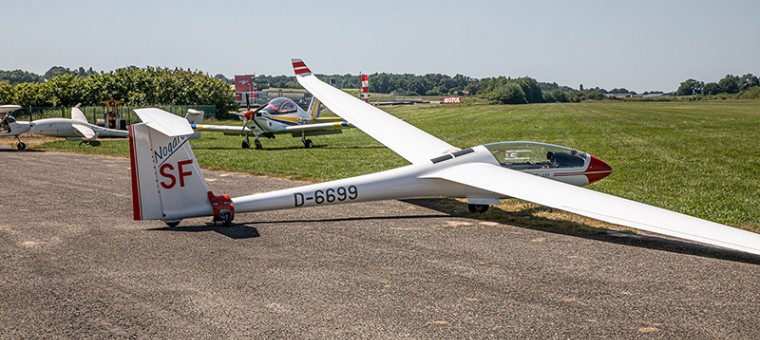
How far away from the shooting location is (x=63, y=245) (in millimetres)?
11938

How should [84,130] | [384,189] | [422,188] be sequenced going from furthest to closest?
[84,130], [422,188], [384,189]

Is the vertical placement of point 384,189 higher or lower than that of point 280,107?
lower

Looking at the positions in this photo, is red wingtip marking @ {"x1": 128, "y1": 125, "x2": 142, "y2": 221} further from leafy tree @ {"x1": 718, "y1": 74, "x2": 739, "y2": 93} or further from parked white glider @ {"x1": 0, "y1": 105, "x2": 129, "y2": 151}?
leafy tree @ {"x1": 718, "y1": 74, "x2": 739, "y2": 93}

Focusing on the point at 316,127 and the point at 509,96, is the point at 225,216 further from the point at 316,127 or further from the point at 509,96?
the point at 509,96

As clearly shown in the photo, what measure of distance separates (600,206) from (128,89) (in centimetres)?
6822

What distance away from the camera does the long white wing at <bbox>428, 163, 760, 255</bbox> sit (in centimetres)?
989

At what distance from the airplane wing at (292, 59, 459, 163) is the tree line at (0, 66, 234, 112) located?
4759 cm

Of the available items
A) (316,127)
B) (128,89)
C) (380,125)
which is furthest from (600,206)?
(128,89)

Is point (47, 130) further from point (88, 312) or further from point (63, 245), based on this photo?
point (88, 312)

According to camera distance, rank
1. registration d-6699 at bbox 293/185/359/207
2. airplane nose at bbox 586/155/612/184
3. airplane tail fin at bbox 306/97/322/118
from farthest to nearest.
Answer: airplane tail fin at bbox 306/97/322/118
airplane nose at bbox 586/155/612/184
registration d-6699 at bbox 293/185/359/207

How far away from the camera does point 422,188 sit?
14.2 m

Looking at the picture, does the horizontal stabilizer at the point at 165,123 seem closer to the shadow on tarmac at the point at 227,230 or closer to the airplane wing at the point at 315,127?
the shadow on tarmac at the point at 227,230

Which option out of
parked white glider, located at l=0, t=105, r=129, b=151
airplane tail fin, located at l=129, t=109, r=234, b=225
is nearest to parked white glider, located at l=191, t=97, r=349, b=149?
parked white glider, located at l=0, t=105, r=129, b=151

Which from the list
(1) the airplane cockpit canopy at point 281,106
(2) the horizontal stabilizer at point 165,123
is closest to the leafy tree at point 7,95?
(1) the airplane cockpit canopy at point 281,106
